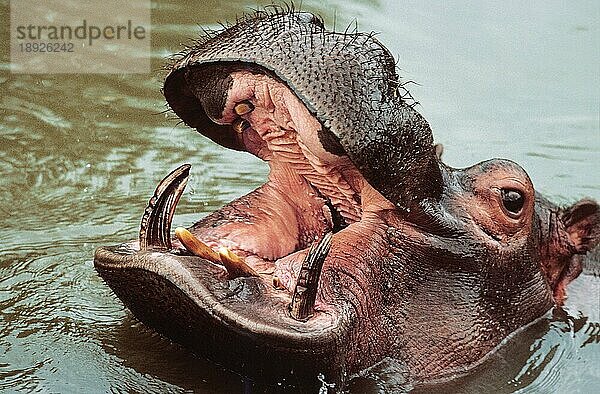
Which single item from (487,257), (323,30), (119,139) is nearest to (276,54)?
(323,30)

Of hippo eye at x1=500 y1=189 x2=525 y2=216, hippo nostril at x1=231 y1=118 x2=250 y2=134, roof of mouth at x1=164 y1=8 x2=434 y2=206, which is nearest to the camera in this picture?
roof of mouth at x1=164 y1=8 x2=434 y2=206

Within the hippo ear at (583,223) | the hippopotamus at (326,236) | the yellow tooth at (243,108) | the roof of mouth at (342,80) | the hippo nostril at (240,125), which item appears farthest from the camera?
the hippo ear at (583,223)

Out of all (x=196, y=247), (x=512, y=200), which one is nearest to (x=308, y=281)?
(x=196, y=247)

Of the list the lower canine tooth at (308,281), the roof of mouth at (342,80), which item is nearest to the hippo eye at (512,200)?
the roof of mouth at (342,80)

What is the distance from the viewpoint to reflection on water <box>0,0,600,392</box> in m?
3.44

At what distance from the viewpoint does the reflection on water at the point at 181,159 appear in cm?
344

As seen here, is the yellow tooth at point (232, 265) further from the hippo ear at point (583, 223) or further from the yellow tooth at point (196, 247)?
the hippo ear at point (583, 223)

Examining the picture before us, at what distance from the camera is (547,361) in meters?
3.95

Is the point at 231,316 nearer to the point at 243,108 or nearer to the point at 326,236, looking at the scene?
the point at 326,236

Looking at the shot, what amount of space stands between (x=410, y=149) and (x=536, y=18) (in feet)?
24.6

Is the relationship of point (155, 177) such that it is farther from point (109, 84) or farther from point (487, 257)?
point (487, 257)

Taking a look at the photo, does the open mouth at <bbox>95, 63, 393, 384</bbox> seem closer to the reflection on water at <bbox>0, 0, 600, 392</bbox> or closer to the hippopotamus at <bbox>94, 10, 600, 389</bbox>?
the hippopotamus at <bbox>94, 10, 600, 389</bbox>

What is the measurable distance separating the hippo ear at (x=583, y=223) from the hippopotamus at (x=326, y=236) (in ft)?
1.31

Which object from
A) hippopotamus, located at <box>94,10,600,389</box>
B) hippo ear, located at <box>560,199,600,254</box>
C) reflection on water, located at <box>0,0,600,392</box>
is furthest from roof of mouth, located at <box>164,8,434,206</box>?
hippo ear, located at <box>560,199,600,254</box>
